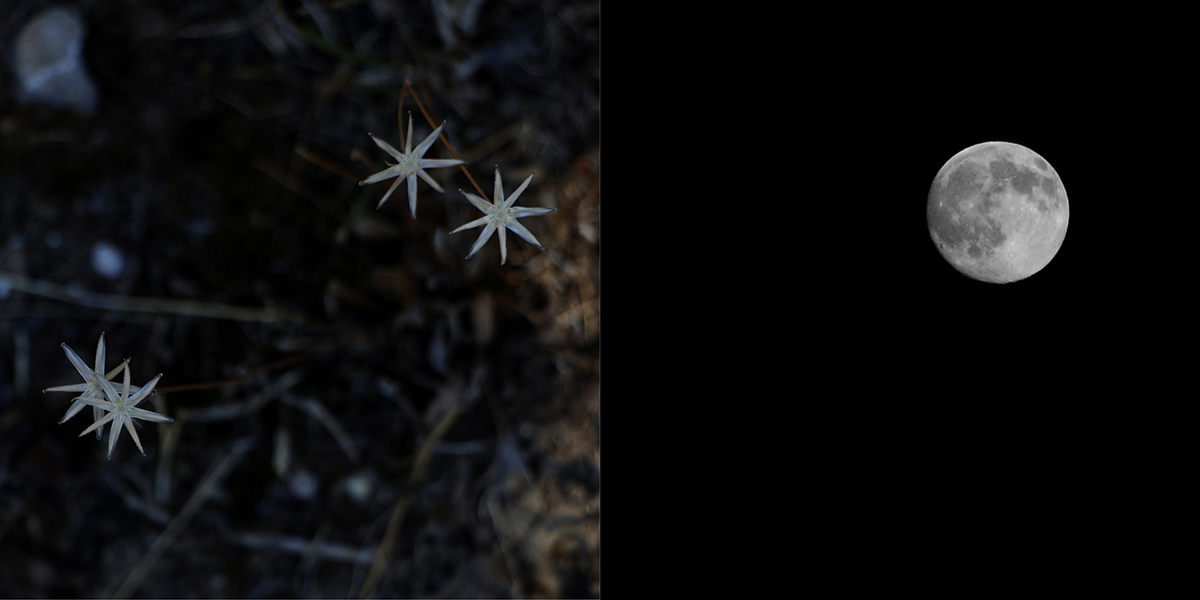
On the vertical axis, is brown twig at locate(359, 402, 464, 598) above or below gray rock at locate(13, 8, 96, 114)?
below

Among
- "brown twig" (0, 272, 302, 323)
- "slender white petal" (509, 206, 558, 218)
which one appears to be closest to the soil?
"brown twig" (0, 272, 302, 323)

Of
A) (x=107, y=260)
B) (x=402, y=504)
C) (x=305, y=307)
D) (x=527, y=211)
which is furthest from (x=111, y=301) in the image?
(x=527, y=211)

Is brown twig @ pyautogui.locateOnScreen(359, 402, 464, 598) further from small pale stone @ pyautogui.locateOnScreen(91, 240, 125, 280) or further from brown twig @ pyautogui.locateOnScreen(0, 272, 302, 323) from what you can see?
small pale stone @ pyautogui.locateOnScreen(91, 240, 125, 280)

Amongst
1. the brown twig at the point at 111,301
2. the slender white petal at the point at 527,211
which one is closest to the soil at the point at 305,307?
the brown twig at the point at 111,301

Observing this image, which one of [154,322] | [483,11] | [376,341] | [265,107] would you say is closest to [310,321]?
[376,341]

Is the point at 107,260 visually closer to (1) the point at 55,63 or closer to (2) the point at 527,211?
(1) the point at 55,63

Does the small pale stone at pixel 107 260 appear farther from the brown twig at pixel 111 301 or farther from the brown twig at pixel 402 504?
the brown twig at pixel 402 504
